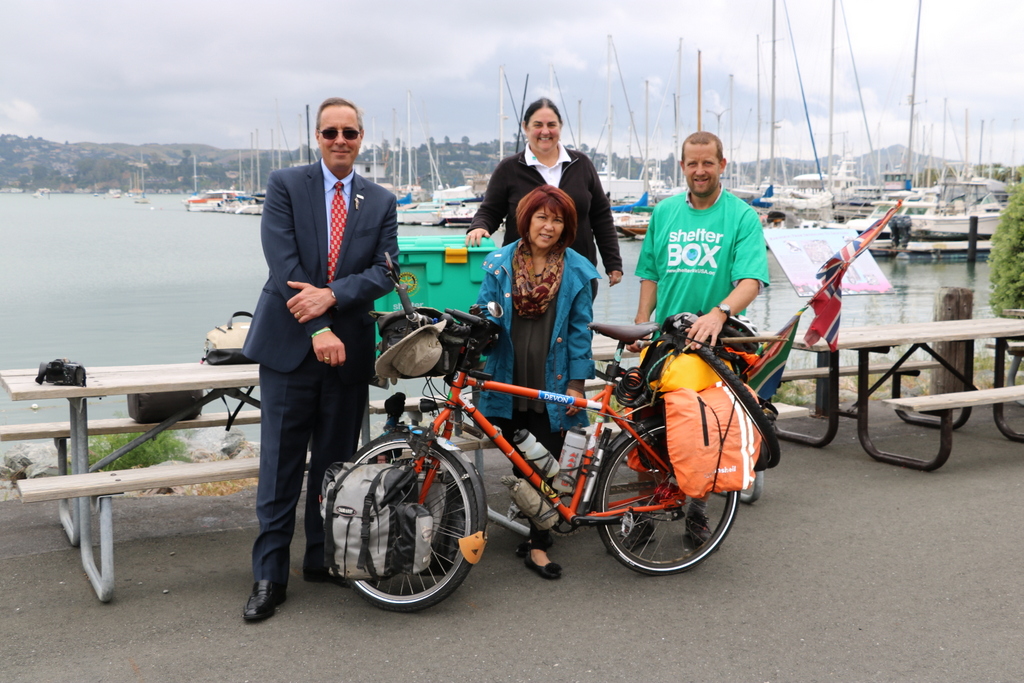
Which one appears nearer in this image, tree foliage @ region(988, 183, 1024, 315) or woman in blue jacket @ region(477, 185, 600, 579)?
woman in blue jacket @ region(477, 185, 600, 579)

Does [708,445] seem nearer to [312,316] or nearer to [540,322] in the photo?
[540,322]

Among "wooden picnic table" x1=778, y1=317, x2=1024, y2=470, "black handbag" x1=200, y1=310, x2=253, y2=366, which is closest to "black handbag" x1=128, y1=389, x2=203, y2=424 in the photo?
"black handbag" x1=200, y1=310, x2=253, y2=366

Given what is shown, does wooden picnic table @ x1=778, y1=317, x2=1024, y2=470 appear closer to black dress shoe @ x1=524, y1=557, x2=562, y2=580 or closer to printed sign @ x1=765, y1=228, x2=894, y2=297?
printed sign @ x1=765, y1=228, x2=894, y2=297

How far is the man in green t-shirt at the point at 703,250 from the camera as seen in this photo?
4.15 m

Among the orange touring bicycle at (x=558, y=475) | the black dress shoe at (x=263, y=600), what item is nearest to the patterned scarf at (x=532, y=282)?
the orange touring bicycle at (x=558, y=475)

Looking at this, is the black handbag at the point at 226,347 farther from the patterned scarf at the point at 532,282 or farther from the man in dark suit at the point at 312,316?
the patterned scarf at the point at 532,282

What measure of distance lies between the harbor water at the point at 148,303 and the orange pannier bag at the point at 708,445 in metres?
3.70

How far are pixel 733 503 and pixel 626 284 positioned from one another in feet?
67.6

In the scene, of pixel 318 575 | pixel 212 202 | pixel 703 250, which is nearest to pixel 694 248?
pixel 703 250

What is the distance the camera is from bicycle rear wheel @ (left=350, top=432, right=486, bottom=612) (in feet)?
11.9

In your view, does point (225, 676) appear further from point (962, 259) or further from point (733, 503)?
point (962, 259)

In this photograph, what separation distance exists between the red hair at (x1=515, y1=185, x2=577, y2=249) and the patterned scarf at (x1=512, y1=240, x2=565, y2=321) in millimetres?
104

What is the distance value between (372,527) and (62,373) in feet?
4.95

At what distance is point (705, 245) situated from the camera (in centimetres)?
428
